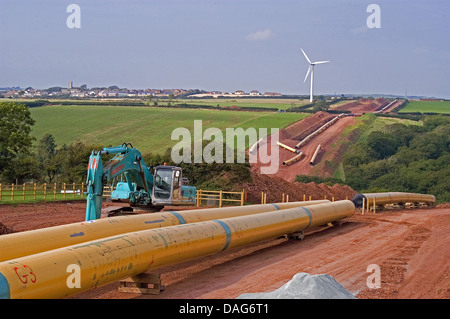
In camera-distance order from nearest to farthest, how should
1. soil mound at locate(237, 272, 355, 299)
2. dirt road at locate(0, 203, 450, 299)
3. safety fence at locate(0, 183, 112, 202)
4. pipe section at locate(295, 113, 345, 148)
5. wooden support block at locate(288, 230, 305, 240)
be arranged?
soil mound at locate(237, 272, 355, 299)
dirt road at locate(0, 203, 450, 299)
wooden support block at locate(288, 230, 305, 240)
safety fence at locate(0, 183, 112, 202)
pipe section at locate(295, 113, 345, 148)

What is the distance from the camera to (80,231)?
13.7 m

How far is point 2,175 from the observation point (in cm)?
4788

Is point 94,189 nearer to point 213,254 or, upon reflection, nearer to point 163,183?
point 213,254

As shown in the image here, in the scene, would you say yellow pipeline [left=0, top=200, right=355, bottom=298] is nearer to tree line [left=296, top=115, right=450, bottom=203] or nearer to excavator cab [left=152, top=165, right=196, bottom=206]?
excavator cab [left=152, top=165, right=196, bottom=206]

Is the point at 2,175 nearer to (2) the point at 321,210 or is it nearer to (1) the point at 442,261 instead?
(2) the point at 321,210

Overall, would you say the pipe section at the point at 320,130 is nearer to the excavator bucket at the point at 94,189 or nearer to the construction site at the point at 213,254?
the construction site at the point at 213,254

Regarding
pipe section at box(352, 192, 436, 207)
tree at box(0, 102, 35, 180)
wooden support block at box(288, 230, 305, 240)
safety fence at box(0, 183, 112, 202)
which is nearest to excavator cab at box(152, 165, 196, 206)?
wooden support block at box(288, 230, 305, 240)

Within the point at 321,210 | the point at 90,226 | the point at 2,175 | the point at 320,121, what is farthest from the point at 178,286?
the point at 320,121

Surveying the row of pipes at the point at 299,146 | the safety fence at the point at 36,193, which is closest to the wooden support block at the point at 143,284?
the safety fence at the point at 36,193

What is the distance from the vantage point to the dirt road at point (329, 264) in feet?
41.3

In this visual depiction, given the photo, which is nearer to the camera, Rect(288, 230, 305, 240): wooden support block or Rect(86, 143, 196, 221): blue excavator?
Rect(288, 230, 305, 240): wooden support block

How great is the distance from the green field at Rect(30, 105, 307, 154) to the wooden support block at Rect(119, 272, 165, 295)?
6068cm

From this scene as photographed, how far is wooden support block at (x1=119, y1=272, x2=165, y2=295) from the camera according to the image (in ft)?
39.7
